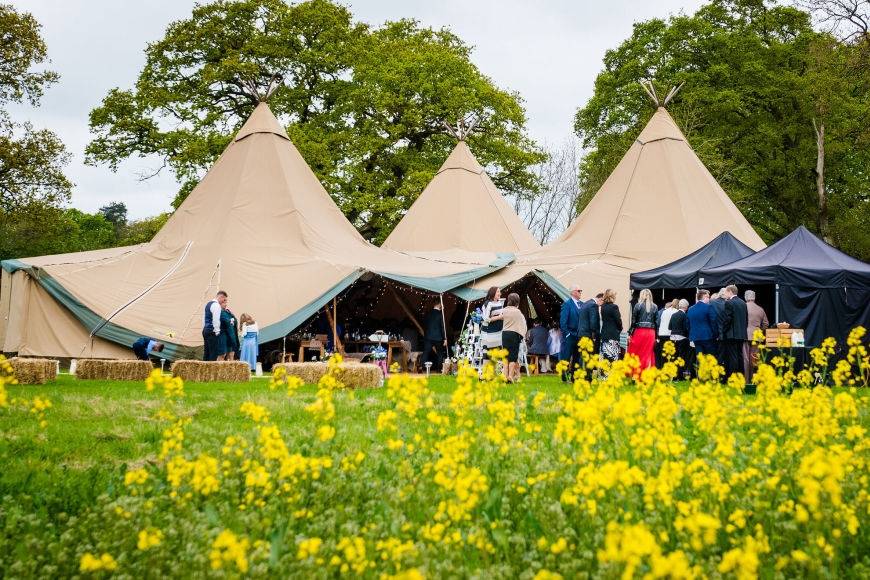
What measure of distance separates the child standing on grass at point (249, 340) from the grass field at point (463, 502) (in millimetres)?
8766

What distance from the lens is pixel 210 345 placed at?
12.8m

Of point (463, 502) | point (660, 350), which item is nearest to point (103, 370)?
point (660, 350)

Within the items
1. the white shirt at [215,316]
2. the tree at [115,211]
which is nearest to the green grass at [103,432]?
the white shirt at [215,316]

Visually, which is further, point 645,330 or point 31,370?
point 645,330

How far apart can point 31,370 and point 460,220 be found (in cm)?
1371

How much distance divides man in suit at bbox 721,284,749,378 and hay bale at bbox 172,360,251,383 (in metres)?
7.04

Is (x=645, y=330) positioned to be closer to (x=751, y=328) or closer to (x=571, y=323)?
(x=571, y=323)

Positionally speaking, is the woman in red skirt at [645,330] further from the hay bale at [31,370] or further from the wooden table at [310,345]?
the hay bale at [31,370]

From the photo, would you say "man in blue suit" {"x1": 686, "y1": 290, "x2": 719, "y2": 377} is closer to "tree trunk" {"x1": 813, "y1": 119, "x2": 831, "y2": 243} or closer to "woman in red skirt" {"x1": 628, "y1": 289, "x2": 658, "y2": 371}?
"woman in red skirt" {"x1": 628, "y1": 289, "x2": 658, "y2": 371}

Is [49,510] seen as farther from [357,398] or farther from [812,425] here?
[357,398]

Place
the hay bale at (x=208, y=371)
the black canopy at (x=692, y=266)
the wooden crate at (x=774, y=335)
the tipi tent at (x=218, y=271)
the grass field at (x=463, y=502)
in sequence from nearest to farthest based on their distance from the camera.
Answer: the grass field at (x=463, y=502)
the wooden crate at (x=774, y=335)
the hay bale at (x=208, y=371)
the black canopy at (x=692, y=266)
the tipi tent at (x=218, y=271)

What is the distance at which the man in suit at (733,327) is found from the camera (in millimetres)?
10578

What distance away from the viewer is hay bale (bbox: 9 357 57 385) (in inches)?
384

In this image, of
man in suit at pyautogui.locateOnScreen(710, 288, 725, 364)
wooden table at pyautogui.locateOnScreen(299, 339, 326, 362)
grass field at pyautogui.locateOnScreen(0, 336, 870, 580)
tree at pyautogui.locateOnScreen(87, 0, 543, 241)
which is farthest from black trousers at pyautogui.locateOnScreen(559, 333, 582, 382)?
tree at pyautogui.locateOnScreen(87, 0, 543, 241)
